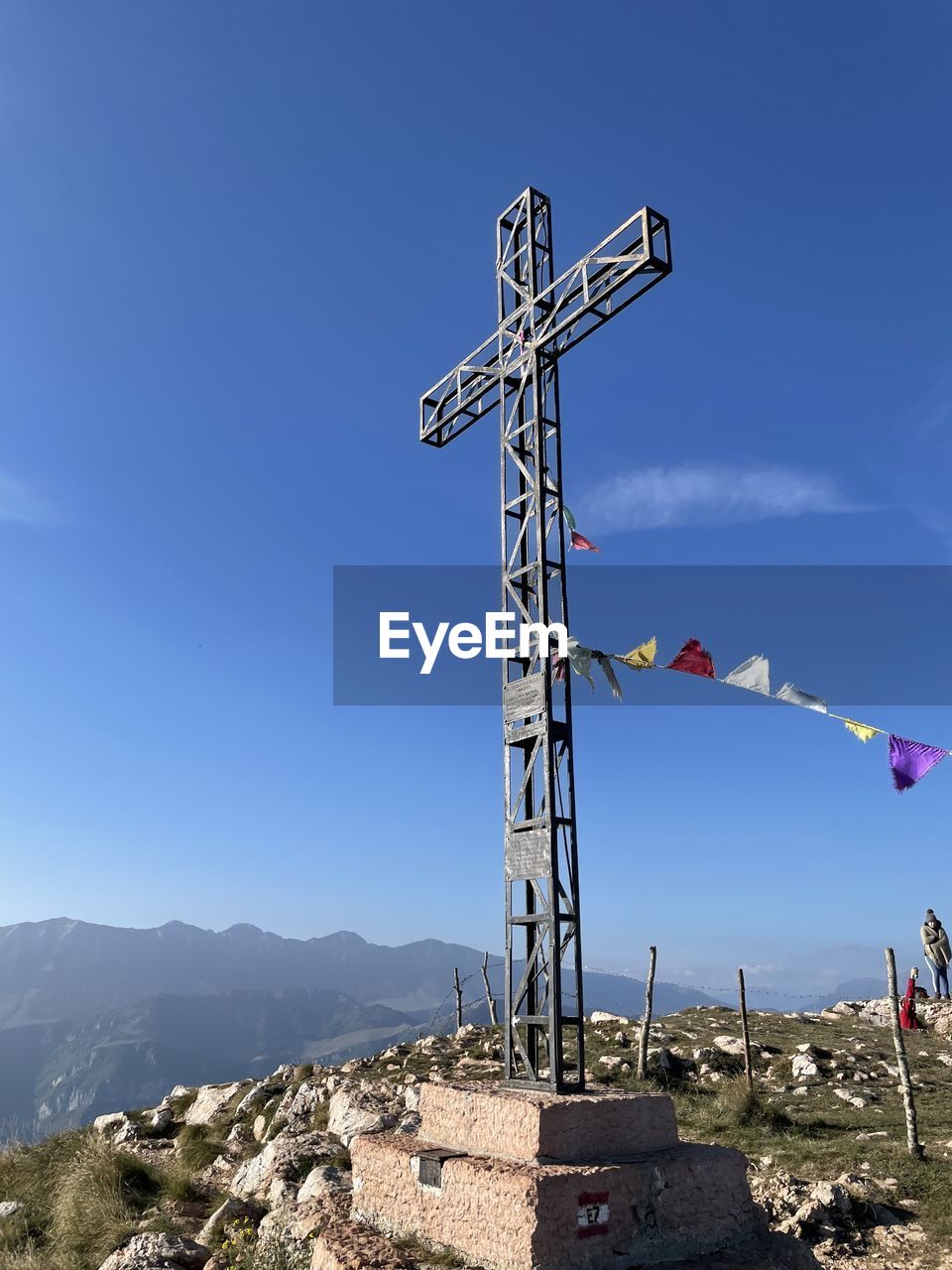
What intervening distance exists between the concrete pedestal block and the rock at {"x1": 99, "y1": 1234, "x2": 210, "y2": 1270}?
3265 mm

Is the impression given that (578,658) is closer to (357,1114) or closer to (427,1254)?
(427,1254)

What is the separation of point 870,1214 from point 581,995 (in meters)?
4.51

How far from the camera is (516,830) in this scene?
30.8 feet

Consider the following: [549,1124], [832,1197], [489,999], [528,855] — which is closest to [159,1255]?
[549,1124]

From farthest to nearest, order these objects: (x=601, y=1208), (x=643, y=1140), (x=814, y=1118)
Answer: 1. (x=814, y=1118)
2. (x=643, y=1140)
3. (x=601, y=1208)

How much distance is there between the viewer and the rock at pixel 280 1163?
39.1 ft

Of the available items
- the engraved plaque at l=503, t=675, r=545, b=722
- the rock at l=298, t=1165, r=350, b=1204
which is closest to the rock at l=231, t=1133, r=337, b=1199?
the rock at l=298, t=1165, r=350, b=1204

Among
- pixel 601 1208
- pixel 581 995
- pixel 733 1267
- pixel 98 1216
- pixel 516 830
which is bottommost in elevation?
pixel 98 1216

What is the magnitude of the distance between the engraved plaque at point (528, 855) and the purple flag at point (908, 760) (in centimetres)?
349

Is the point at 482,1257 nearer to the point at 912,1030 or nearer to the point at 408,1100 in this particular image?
the point at 408,1100

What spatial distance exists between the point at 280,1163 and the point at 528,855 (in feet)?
22.5

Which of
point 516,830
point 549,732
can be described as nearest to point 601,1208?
point 516,830

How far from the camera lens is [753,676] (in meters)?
9.01

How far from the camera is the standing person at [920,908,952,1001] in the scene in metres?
22.5
